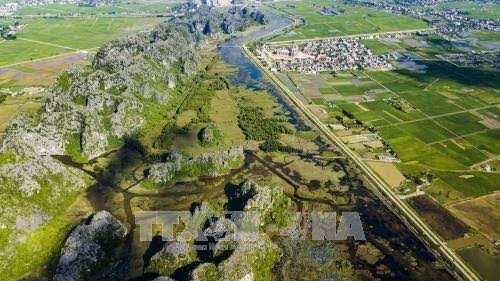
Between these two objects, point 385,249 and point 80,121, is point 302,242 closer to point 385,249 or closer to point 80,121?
point 385,249

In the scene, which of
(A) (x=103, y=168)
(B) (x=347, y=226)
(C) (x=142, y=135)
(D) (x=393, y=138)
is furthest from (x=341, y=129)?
(A) (x=103, y=168)

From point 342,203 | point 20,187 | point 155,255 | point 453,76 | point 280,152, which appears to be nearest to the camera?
point 155,255

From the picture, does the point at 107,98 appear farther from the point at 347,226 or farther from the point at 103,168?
the point at 347,226

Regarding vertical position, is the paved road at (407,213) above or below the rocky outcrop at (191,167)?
below

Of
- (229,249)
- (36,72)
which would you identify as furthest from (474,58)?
(36,72)

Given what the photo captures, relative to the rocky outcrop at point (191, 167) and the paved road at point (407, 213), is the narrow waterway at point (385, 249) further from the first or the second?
the rocky outcrop at point (191, 167)

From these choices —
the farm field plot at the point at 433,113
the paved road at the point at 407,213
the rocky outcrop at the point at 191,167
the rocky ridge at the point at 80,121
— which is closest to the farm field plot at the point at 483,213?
the farm field plot at the point at 433,113
